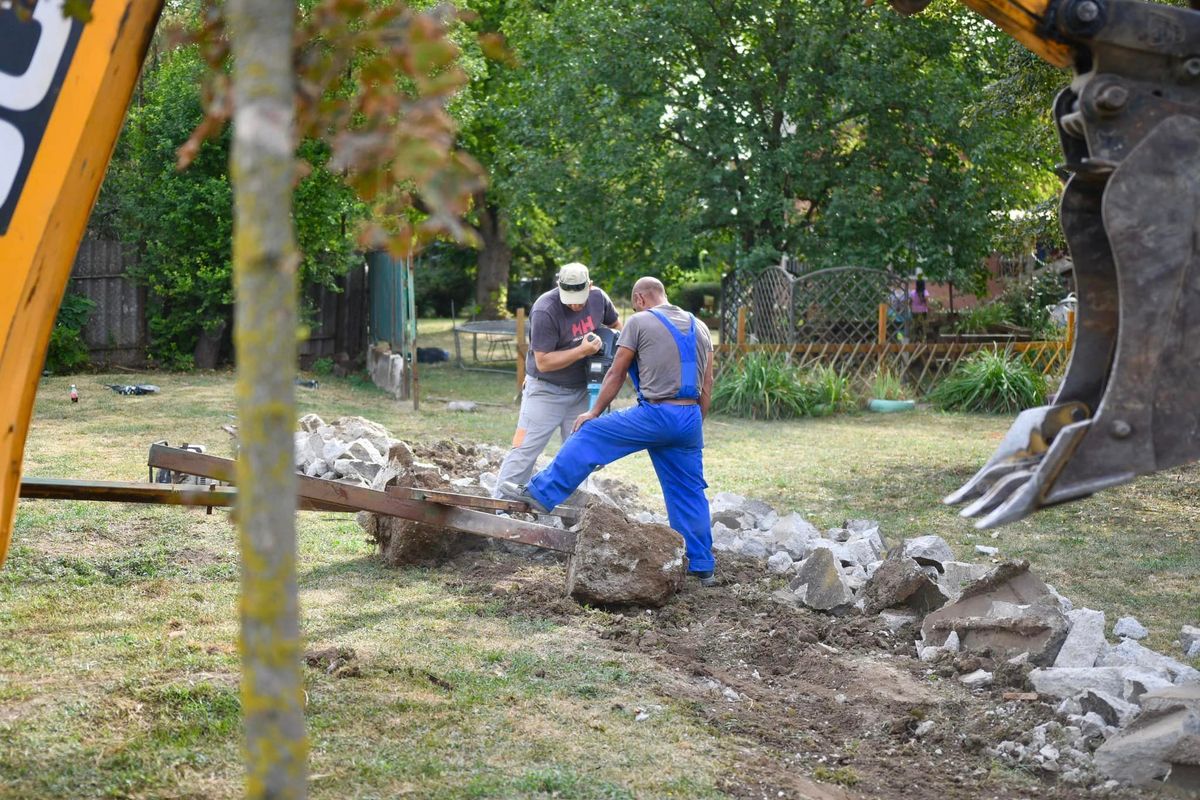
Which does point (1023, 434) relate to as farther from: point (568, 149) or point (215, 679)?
point (568, 149)

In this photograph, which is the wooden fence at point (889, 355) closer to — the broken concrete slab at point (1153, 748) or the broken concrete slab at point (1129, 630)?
the broken concrete slab at point (1129, 630)

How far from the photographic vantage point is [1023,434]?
11.9 feet

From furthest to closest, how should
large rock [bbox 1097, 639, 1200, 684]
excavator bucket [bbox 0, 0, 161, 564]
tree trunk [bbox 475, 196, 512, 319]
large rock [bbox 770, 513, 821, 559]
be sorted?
tree trunk [bbox 475, 196, 512, 319]
large rock [bbox 770, 513, 821, 559]
large rock [bbox 1097, 639, 1200, 684]
excavator bucket [bbox 0, 0, 161, 564]

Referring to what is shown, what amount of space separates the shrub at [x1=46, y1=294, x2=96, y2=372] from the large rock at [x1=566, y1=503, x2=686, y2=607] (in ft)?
Answer: 45.3

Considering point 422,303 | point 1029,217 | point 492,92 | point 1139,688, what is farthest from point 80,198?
point 422,303

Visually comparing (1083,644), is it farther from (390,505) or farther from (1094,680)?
(390,505)

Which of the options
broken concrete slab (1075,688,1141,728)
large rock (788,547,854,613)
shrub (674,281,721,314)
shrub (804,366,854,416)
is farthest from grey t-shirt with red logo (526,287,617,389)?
shrub (674,281,721,314)

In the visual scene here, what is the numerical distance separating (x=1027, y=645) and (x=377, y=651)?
121 inches

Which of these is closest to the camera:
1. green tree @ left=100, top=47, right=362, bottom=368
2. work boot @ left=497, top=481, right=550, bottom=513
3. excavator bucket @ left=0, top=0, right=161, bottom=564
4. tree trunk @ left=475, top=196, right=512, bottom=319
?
excavator bucket @ left=0, top=0, right=161, bottom=564

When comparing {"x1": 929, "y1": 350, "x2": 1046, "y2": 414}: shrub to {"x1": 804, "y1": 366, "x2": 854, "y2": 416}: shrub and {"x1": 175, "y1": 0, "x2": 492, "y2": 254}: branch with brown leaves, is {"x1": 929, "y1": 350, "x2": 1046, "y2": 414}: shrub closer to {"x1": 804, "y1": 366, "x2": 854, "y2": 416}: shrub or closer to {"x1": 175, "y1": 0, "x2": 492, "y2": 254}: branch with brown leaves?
{"x1": 804, "y1": 366, "x2": 854, "y2": 416}: shrub

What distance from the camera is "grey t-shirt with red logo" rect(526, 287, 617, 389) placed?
333 inches

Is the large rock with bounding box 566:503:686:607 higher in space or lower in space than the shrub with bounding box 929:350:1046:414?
lower

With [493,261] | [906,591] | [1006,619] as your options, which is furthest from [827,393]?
[493,261]

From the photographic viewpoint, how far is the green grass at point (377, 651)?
4.34 meters
